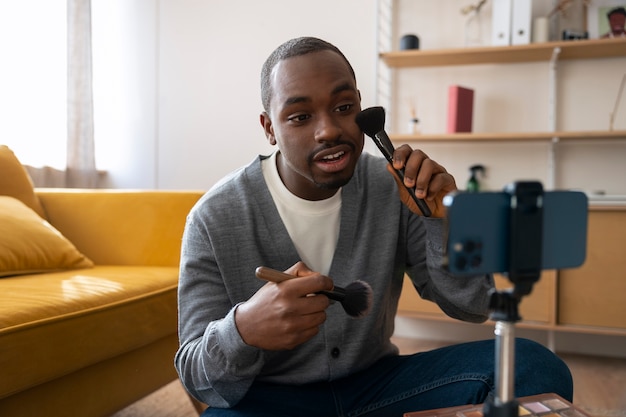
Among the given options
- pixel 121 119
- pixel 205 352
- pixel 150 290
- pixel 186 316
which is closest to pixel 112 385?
pixel 150 290

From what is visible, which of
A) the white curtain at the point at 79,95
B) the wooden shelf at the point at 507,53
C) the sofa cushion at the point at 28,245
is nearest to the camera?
the sofa cushion at the point at 28,245

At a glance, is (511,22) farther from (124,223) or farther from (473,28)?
(124,223)

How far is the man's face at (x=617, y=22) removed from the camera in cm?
253

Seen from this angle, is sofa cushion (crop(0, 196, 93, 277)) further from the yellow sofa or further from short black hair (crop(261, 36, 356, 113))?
short black hair (crop(261, 36, 356, 113))

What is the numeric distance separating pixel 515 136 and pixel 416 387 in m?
1.78

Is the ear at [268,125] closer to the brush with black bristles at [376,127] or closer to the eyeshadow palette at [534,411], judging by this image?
the brush with black bristles at [376,127]

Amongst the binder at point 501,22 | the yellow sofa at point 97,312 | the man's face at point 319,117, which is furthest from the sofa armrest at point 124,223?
the binder at point 501,22

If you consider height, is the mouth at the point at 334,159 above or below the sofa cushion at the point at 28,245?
above

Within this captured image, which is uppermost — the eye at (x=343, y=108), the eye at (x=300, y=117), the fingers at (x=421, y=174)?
the eye at (x=343, y=108)

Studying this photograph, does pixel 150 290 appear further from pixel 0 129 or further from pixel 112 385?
pixel 0 129

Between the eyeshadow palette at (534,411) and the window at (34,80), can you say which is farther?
the window at (34,80)

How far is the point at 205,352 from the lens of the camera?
2.92ft

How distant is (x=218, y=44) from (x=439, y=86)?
3.90ft

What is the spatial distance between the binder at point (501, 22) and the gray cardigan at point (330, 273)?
1.64m
